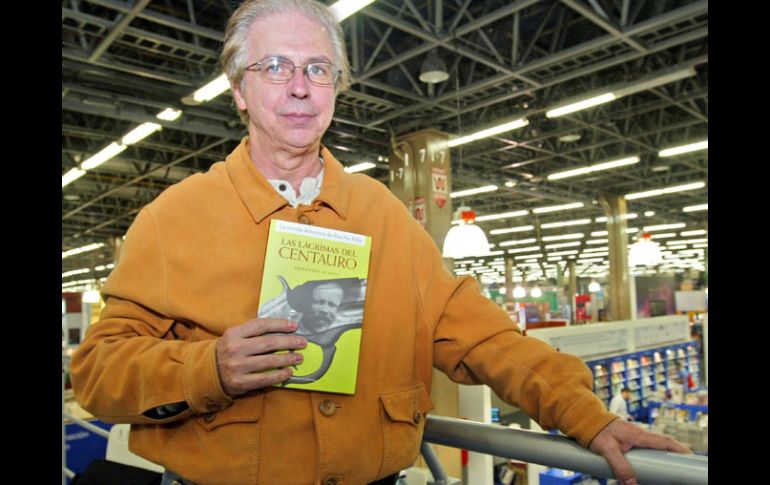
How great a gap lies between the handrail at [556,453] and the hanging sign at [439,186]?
7475 mm

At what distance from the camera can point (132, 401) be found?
1.07m

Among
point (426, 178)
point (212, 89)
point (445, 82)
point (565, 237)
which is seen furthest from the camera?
point (565, 237)

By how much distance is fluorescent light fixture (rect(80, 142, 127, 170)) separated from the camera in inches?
378

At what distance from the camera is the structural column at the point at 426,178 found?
28.7 ft

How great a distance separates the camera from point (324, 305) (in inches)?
45.0

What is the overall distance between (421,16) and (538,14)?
5.40 ft

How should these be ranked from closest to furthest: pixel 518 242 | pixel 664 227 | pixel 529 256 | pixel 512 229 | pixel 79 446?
pixel 79 446
pixel 512 229
pixel 664 227
pixel 518 242
pixel 529 256

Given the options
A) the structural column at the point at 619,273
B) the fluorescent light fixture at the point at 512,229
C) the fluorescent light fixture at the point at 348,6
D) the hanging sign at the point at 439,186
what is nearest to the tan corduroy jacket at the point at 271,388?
the fluorescent light fixture at the point at 348,6

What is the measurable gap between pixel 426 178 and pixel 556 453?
7863 millimetres

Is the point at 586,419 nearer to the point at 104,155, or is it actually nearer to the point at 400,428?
the point at 400,428

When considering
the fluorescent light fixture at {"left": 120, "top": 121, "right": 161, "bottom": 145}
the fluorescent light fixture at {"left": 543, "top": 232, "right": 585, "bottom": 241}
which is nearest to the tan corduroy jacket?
the fluorescent light fixture at {"left": 120, "top": 121, "right": 161, "bottom": 145}

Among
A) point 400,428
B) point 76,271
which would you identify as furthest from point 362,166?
point 76,271

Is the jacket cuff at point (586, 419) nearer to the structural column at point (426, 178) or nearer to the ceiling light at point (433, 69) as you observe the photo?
the ceiling light at point (433, 69)
